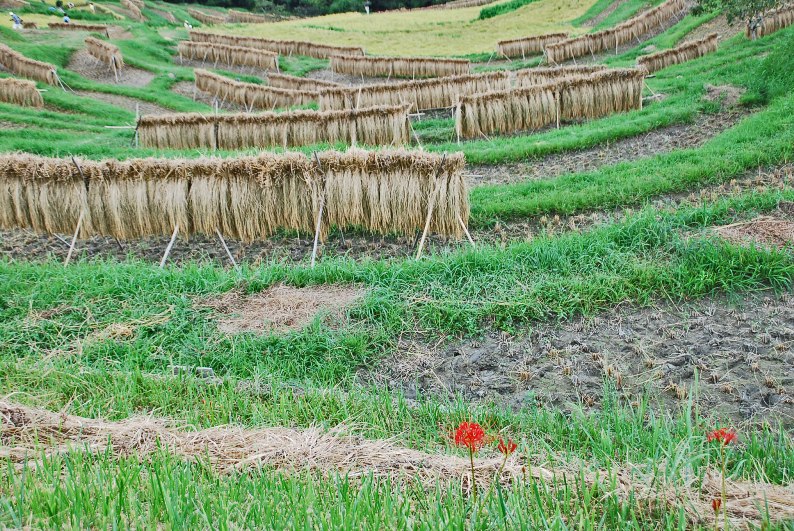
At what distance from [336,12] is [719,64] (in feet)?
174

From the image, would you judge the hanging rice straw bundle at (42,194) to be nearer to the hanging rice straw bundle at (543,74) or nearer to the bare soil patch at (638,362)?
the bare soil patch at (638,362)

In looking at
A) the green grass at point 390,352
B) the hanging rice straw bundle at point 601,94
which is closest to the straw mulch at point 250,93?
the hanging rice straw bundle at point 601,94

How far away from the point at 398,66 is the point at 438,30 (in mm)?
14554

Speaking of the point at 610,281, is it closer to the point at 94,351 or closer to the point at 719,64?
the point at 94,351

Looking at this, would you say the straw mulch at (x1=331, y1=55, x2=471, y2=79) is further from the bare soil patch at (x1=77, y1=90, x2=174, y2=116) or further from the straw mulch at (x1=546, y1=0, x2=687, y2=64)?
the bare soil patch at (x1=77, y1=90, x2=174, y2=116)

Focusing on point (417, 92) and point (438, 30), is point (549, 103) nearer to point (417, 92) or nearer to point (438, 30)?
point (417, 92)

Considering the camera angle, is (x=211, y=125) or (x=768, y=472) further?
(x=211, y=125)

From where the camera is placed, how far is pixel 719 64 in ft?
65.0

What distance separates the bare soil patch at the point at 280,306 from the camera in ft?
22.9

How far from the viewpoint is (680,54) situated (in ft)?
76.3

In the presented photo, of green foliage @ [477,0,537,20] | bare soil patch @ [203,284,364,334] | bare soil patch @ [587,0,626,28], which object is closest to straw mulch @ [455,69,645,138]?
bare soil patch @ [203,284,364,334]

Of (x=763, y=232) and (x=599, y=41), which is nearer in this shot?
(x=763, y=232)

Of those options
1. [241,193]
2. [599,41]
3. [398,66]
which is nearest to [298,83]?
[398,66]

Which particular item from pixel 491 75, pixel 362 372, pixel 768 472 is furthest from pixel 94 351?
pixel 491 75
